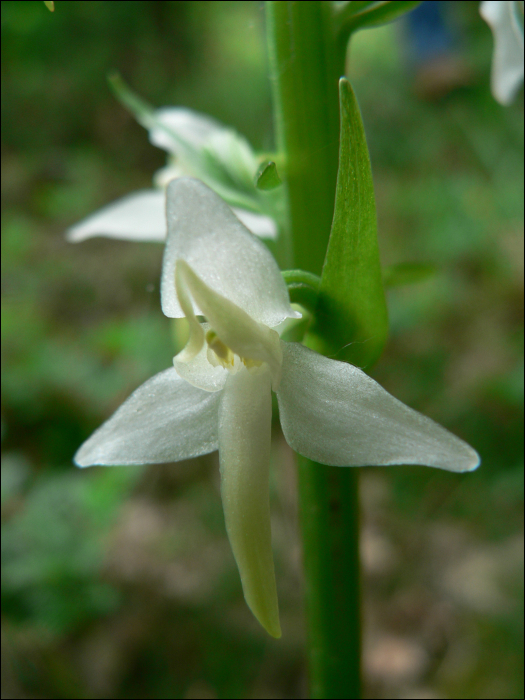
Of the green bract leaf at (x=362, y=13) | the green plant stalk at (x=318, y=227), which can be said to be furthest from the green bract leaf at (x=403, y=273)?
the green bract leaf at (x=362, y=13)

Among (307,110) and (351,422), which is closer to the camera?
(351,422)

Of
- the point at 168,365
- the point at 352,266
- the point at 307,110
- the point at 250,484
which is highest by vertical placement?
the point at 307,110

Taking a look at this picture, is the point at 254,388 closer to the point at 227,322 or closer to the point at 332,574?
the point at 227,322

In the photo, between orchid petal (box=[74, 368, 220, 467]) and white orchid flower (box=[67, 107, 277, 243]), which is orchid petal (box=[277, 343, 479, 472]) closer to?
orchid petal (box=[74, 368, 220, 467])

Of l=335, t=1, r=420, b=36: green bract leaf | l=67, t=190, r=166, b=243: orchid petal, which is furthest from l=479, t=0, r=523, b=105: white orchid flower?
l=67, t=190, r=166, b=243: orchid petal

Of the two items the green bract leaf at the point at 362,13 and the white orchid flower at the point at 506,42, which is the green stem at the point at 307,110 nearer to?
the green bract leaf at the point at 362,13

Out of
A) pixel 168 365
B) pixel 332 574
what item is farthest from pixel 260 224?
pixel 168 365

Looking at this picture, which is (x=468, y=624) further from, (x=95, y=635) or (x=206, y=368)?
(x=206, y=368)
